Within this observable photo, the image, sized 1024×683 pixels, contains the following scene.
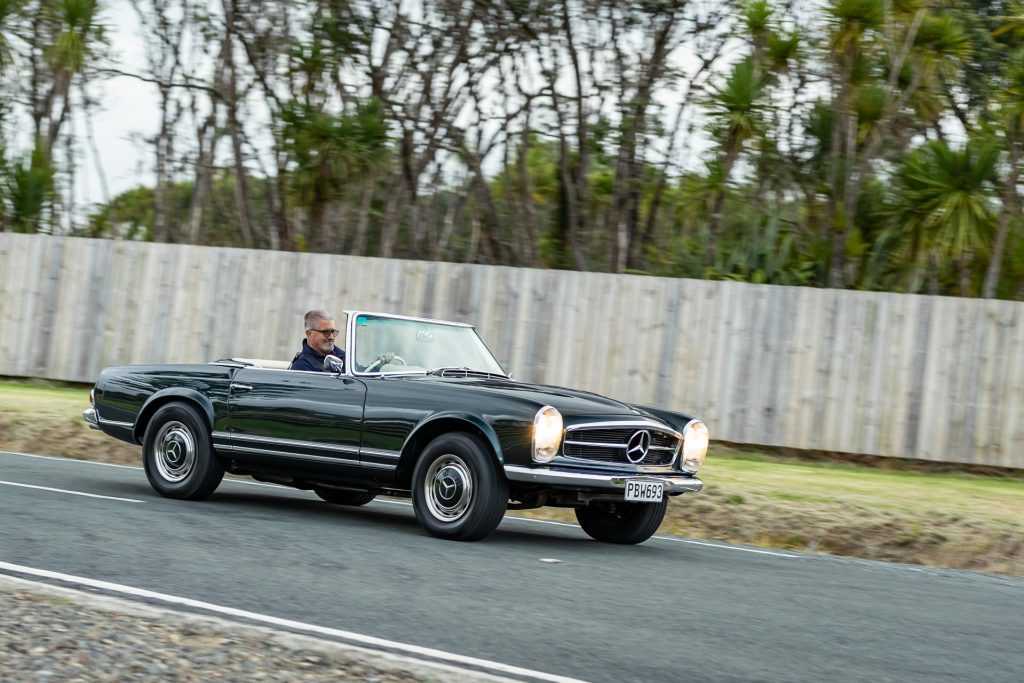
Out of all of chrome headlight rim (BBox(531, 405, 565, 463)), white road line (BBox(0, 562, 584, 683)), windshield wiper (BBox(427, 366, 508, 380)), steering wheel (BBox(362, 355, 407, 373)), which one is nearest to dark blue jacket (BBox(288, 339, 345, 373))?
steering wheel (BBox(362, 355, 407, 373))

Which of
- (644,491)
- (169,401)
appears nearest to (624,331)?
(169,401)

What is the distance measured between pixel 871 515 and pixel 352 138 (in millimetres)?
11560

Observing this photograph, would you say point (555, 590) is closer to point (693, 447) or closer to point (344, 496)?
point (693, 447)

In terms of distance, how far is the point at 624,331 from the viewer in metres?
16.2

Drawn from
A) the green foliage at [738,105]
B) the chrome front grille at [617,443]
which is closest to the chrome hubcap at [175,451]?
the chrome front grille at [617,443]

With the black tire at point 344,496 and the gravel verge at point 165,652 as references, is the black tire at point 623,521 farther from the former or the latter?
the gravel verge at point 165,652

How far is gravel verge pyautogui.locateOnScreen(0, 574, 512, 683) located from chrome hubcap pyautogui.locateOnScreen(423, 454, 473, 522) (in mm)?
3005

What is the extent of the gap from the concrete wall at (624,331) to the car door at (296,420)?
7.37 metres

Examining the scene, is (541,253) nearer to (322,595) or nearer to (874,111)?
(874,111)

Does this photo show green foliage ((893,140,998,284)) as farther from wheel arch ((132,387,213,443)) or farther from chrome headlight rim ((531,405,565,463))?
wheel arch ((132,387,213,443))

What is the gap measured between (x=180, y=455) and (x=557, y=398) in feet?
10.3

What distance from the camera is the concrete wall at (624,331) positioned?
14727 millimetres

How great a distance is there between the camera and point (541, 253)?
22.0 meters

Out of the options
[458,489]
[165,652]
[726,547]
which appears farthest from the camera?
[726,547]
